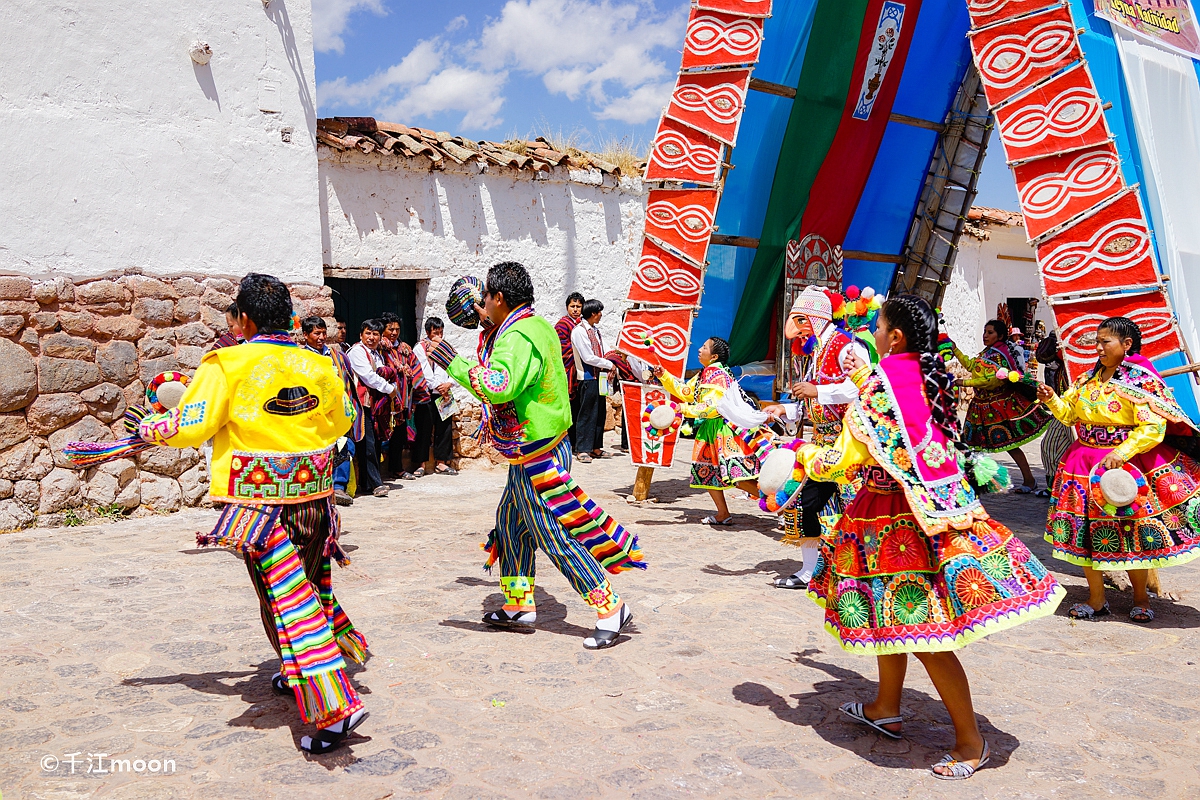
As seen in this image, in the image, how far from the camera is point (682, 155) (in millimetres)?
8344

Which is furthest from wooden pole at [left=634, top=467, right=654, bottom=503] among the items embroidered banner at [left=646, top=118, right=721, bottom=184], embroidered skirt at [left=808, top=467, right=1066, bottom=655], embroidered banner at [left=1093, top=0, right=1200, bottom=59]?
embroidered skirt at [left=808, top=467, right=1066, bottom=655]

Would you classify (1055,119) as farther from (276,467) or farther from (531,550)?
(276,467)

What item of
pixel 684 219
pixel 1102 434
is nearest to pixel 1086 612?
pixel 1102 434

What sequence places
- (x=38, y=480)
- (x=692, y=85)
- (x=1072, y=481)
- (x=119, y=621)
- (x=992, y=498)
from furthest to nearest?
(x=992, y=498), (x=692, y=85), (x=38, y=480), (x=1072, y=481), (x=119, y=621)

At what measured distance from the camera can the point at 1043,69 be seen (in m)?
6.09

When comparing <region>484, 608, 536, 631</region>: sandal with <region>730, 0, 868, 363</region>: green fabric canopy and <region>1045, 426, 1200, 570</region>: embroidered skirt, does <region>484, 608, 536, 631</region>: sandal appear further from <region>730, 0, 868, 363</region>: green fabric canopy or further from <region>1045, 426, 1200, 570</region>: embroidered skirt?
<region>730, 0, 868, 363</region>: green fabric canopy

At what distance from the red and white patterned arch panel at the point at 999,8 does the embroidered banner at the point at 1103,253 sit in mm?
1491

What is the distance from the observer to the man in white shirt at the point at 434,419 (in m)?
9.67

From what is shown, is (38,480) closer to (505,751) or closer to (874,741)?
(505,751)

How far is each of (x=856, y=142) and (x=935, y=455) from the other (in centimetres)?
813

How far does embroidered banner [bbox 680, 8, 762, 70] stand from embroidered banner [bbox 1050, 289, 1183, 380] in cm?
373

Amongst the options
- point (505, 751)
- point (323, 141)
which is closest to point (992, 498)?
point (505, 751)

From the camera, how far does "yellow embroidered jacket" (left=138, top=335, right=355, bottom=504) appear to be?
332 cm

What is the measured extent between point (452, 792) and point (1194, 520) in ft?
14.0
